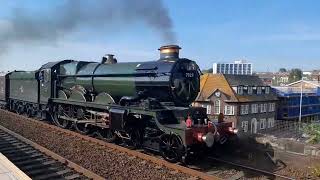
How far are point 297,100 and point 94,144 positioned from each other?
6539 cm

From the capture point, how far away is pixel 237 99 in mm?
51531

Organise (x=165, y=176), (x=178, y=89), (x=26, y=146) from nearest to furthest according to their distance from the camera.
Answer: (x=165, y=176) → (x=178, y=89) → (x=26, y=146)

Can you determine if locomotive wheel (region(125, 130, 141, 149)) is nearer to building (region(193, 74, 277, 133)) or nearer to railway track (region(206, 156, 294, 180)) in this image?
railway track (region(206, 156, 294, 180))

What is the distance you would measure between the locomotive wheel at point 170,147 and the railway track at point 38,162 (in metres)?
2.45

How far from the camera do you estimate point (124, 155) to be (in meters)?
11.0

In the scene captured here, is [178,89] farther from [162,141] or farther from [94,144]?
[94,144]

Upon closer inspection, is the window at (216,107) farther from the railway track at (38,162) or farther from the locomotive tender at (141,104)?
the railway track at (38,162)

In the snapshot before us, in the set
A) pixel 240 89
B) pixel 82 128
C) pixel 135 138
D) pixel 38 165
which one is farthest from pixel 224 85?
pixel 38 165

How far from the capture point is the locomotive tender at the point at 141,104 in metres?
10.3

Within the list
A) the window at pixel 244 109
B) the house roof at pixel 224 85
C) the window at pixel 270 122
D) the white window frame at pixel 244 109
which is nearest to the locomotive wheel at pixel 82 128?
the house roof at pixel 224 85

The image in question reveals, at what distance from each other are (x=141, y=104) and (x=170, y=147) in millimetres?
1859

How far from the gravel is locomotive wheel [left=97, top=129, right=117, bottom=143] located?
69 centimetres

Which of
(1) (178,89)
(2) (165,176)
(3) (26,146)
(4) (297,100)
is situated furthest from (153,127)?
(4) (297,100)

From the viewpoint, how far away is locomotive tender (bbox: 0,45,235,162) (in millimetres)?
10258
